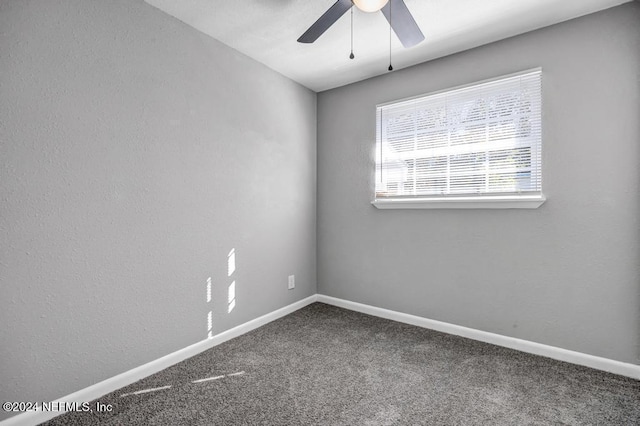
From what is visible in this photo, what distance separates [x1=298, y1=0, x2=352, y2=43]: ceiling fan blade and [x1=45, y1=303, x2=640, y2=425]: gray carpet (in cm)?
205

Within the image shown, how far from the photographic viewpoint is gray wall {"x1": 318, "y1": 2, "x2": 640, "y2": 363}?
6.29 feet

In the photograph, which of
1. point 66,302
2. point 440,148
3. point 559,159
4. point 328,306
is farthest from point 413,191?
point 66,302

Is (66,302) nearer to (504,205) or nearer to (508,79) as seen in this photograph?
(504,205)

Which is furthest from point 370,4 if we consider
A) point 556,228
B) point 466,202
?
point 556,228

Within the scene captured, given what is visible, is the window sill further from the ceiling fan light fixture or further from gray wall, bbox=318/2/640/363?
the ceiling fan light fixture

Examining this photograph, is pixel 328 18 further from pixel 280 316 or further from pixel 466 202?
pixel 280 316

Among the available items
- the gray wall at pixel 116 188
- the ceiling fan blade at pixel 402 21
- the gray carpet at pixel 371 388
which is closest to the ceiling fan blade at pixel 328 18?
the ceiling fan blade at pixel 402 21

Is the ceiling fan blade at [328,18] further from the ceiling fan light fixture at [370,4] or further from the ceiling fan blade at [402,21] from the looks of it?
the ceiling fan blade at [402,21]

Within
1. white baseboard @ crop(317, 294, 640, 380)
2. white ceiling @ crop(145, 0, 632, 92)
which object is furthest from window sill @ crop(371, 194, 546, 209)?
white ceiling @ crop(145, 0, 632, 92)

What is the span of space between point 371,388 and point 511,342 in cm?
125

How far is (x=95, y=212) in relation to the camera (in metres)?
1.70

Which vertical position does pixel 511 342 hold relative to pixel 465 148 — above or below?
below

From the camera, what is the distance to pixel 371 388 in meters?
1.78

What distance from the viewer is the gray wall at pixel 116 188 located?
4.78ft
